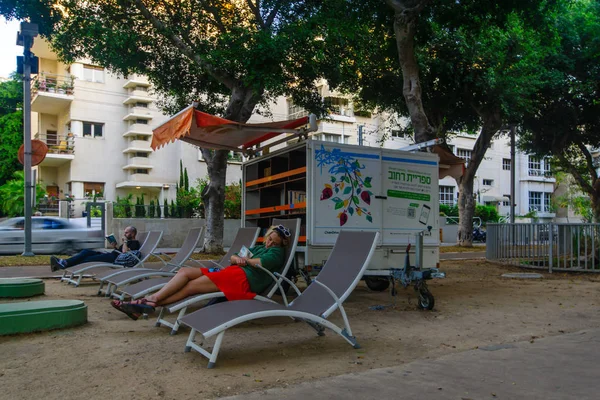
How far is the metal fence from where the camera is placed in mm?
12945

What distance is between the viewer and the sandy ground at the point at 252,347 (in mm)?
3994

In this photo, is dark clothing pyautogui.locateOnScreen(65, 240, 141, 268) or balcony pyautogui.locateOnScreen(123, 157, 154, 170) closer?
dark clothing pyautogui.locateOnScreen(65, 240, 141, 268)

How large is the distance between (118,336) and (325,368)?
246 cm

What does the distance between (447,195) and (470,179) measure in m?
24.4

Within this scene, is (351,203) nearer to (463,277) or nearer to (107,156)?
(463,277)

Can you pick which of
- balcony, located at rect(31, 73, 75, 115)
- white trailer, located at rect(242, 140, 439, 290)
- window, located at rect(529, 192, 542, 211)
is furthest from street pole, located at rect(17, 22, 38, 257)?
window, located at rect(529, 192, 542, 211)

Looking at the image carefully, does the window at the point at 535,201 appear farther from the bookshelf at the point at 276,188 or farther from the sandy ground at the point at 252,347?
the bookshelf at the point at 276,188

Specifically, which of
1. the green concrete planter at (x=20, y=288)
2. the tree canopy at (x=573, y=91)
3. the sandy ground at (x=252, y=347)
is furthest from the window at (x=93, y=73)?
the sandy ground at (x=252, y=347)

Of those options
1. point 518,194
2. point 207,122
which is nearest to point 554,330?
point 207,122

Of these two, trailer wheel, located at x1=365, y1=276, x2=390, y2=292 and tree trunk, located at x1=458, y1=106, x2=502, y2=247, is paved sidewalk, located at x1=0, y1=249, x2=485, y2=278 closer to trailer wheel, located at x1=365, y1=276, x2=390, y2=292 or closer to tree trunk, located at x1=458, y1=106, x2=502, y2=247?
trailer wheel, located at x1=365, y1=276, x2=390, y2=292

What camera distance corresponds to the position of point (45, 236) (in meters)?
17.5

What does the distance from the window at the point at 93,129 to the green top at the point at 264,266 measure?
1359 inches

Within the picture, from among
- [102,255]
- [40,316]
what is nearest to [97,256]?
[102,255]

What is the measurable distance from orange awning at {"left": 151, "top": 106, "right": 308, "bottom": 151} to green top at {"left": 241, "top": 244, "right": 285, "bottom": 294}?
2.61 metres
